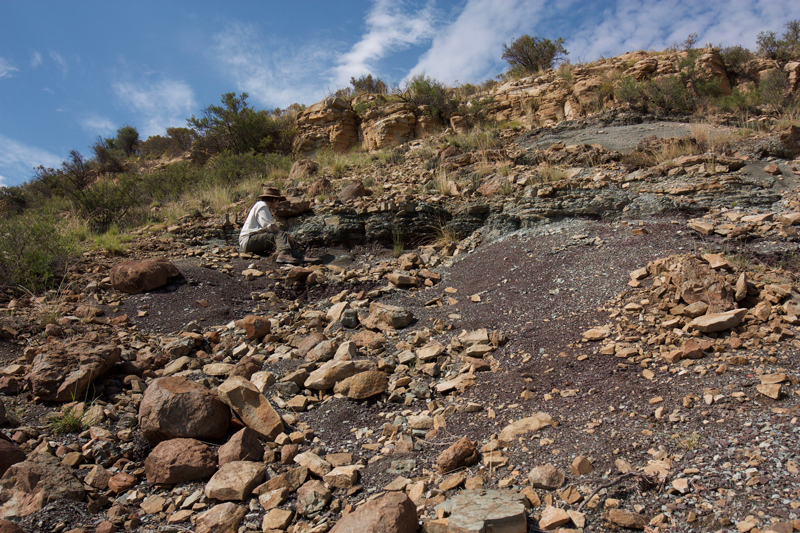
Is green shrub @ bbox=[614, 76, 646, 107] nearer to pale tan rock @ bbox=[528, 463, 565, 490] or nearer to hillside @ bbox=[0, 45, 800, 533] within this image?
hillside @ bbox=[0, 45, 800, 533]

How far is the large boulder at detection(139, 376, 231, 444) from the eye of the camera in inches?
94.8

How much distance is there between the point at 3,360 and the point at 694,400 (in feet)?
16.5

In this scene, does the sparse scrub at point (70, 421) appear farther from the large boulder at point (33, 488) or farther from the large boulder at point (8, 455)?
the large boulder at point (33, 488)

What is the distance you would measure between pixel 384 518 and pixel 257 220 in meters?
5.99

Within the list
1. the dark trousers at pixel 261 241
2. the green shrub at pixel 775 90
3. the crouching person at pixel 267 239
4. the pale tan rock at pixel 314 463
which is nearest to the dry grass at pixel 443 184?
the crouching person at pixel 267 239

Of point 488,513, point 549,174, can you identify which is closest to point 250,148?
point 549,174

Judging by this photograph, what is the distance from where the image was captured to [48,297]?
4.71 m

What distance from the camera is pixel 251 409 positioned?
260 centimetres

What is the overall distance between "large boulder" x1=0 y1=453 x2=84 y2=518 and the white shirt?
16.1 ft

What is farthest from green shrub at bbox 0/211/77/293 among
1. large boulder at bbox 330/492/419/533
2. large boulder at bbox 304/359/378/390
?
large boulder at bbox 330/492/419/533

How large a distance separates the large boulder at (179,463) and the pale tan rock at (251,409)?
0.32 m

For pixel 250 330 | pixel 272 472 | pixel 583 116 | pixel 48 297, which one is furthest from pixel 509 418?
pixel 583 116

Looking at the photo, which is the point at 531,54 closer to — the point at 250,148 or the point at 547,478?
the point at 250,148

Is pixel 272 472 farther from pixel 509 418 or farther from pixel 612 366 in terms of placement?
pixel 612 366
